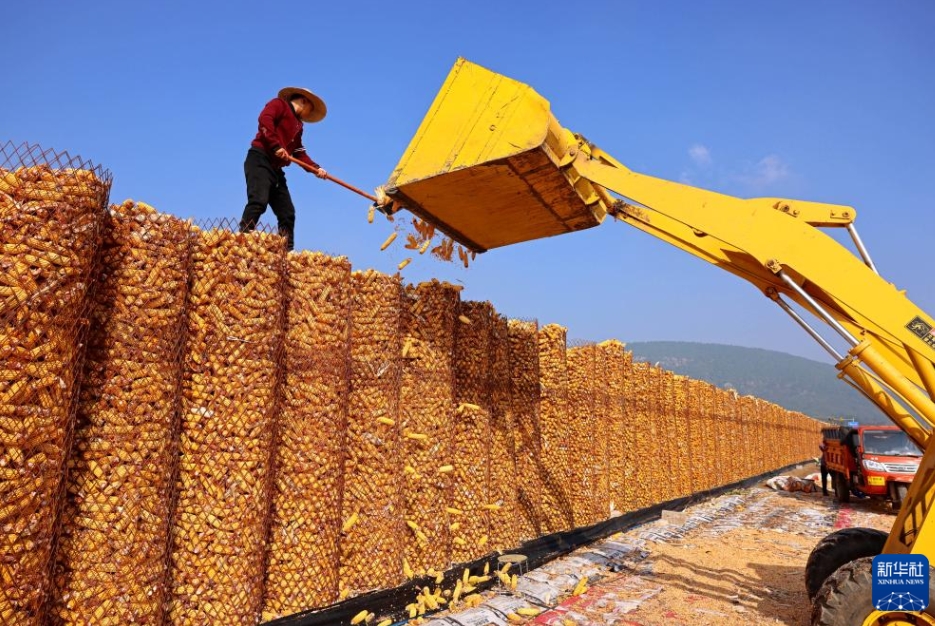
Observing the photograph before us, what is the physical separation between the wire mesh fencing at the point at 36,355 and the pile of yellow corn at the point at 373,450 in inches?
98.5

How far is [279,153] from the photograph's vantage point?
232 inches

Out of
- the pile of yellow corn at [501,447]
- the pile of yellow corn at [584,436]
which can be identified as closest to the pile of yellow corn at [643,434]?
the pile of yellow corn at [584,436]

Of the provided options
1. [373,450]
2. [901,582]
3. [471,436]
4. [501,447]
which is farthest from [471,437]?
[901,582]

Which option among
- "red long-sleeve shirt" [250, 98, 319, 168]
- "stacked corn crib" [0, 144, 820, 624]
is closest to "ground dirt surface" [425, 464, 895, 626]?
"stacked corn crib" [0, 144, 820, 624]

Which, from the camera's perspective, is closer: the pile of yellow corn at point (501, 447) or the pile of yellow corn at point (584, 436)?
the pile of yellow corn at point (501, 447)

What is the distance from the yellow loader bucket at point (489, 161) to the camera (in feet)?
15.4

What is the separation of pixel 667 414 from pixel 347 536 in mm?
10938

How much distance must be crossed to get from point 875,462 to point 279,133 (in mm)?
15656

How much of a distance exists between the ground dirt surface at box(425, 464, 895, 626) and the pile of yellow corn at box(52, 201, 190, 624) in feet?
8.79

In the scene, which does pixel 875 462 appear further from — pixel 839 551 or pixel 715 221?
pixel 715 221

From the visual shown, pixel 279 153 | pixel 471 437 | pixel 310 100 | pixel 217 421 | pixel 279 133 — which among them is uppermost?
pixel 310 100

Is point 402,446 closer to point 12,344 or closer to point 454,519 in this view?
point 454,519

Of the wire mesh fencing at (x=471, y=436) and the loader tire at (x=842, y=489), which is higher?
the wire mesh fencing at (x=471, y=436)

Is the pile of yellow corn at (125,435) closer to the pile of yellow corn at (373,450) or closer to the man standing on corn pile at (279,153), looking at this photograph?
the man standing on corn pile at (279,153)
